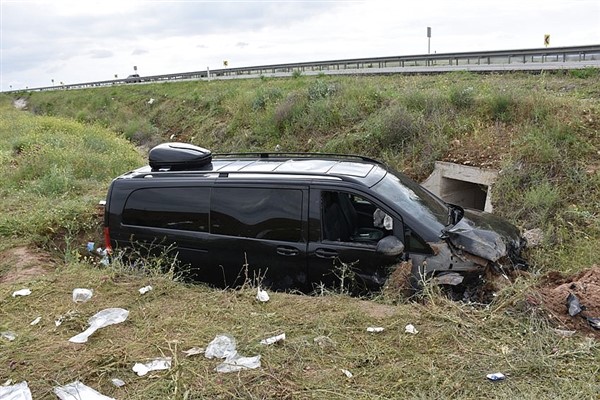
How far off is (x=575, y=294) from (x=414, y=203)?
165cm

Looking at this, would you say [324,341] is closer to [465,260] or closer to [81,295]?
[465,260]

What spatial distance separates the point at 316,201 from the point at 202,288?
145 cm

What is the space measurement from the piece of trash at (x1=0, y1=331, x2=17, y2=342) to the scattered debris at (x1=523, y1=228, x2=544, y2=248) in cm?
603

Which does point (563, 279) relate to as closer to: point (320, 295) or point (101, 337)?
point (320, 295)

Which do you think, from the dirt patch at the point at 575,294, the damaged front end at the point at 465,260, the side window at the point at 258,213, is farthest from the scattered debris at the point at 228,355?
the dirt patch at the point at 575,294

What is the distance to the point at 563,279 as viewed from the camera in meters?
4.60

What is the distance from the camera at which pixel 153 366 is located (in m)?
3.30

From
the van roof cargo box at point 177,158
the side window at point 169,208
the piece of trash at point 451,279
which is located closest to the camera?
the piece of trash at point 451,279

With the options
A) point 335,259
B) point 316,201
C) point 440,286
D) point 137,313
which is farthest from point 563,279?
point 137,313

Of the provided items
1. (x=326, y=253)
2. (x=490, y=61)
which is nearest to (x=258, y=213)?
(x=326, y=253)

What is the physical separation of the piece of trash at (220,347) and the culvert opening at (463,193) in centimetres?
643

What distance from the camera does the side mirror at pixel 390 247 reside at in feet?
14.5

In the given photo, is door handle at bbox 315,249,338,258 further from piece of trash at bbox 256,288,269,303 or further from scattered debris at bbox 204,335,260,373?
scattered debris at bbox 204,335,260,373

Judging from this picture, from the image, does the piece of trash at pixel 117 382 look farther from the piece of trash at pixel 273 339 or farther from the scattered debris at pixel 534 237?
the scattered debris at pixel 534 237
